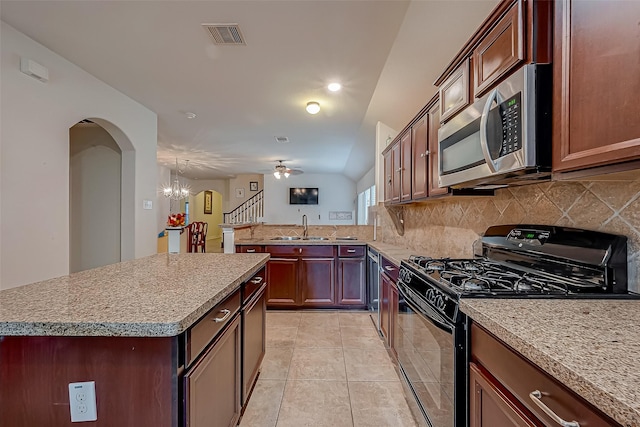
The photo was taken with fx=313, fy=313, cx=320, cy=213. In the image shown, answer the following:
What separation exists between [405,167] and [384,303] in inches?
49.0

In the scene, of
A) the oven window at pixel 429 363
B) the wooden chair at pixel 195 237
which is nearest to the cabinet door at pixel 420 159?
the oven window at pixel 429 363

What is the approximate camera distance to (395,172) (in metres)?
3.17

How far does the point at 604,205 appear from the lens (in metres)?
1.23

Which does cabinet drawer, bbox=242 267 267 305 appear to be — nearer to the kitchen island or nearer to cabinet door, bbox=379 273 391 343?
the kitchen island

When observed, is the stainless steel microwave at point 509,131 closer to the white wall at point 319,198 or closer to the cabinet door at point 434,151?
the cabinet door at point 434,151

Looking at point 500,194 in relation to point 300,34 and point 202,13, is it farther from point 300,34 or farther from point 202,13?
point 202,13

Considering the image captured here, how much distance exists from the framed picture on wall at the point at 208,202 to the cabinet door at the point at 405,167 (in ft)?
38.6

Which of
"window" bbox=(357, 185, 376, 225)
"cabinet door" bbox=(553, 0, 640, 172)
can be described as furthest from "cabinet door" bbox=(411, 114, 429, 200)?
"window" bbox=(357, 185, 376, 225)

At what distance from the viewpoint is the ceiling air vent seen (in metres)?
2.27

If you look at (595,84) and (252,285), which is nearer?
(595,84)

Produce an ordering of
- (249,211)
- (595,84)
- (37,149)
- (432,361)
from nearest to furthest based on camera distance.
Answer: (595,84), (432,361), (37,149), (249,211)

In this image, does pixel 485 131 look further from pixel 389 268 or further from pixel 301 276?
pixel 301 276

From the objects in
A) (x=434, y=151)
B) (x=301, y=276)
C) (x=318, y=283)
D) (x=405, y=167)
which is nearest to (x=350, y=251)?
(x=318, y=283)

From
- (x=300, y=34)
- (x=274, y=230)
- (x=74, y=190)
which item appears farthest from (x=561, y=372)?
(x=74, y=190)
